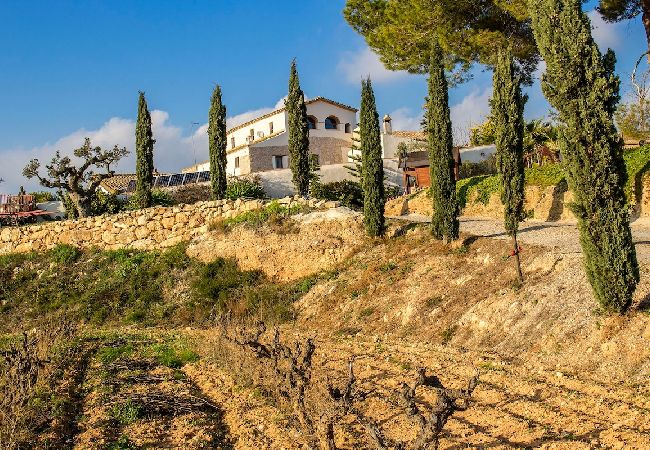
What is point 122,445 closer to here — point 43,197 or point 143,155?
point 143,155

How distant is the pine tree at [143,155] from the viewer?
27859 millimetres

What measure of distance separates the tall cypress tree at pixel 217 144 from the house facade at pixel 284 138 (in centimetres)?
1043

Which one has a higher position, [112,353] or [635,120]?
[635,120]

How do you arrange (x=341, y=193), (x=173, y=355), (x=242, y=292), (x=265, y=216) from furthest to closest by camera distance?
(x=341, y=193), (x=265, y=216), (x=242, y=292), (x=173, y=355)

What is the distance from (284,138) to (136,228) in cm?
1689

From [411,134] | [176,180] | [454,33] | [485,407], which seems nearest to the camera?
[485,407]

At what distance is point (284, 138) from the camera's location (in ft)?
133

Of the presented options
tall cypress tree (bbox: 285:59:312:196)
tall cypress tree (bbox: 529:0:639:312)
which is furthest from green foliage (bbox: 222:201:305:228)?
tall cypress tree (bbox: 529:0:639:312)

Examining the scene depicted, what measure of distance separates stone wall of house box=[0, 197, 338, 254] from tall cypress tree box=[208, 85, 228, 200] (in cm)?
197

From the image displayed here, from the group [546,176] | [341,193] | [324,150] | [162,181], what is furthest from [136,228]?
[324,150]

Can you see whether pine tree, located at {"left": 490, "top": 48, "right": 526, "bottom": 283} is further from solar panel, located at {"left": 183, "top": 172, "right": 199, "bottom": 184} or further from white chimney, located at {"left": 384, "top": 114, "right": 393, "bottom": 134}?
white chimney, located at {"left": 384, "top": 114, "right": 393, "bottom": 134}

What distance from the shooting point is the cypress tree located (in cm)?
2069

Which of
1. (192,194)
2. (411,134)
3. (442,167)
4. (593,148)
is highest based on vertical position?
(411,134)

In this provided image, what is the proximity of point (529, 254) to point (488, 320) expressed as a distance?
3.22 m
